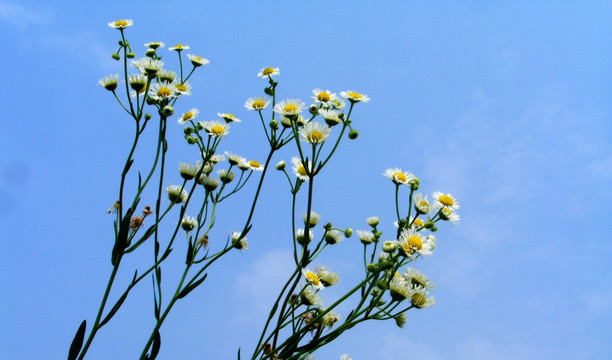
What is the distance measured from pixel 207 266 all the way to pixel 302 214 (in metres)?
0.52

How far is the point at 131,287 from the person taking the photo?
110 inches

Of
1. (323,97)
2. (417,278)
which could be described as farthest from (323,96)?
(417,278)

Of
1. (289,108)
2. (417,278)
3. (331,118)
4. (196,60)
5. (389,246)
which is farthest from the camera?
(196,60)

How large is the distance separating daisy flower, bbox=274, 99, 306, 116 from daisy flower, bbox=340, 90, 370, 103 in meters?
0.21

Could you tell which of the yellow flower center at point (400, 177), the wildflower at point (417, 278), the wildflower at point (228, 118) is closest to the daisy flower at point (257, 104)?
the wildflower at point (228, 118)

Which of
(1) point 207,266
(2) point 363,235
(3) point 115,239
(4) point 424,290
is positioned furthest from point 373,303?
(3) point 115,239

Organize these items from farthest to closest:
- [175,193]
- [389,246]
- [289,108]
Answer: [175,193] → [289,108] → [389,246]

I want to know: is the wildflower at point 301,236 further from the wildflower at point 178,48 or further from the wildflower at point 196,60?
the wildflower at point 178,48

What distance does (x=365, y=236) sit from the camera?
2811 millimetres

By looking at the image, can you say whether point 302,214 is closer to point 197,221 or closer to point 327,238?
point 327,238

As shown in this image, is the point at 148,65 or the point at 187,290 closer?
the point at 187,290

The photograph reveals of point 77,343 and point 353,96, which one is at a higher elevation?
point 353,96

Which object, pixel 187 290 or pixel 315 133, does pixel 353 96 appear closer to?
pixel 315 133

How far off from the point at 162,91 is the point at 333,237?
1.15 metres
